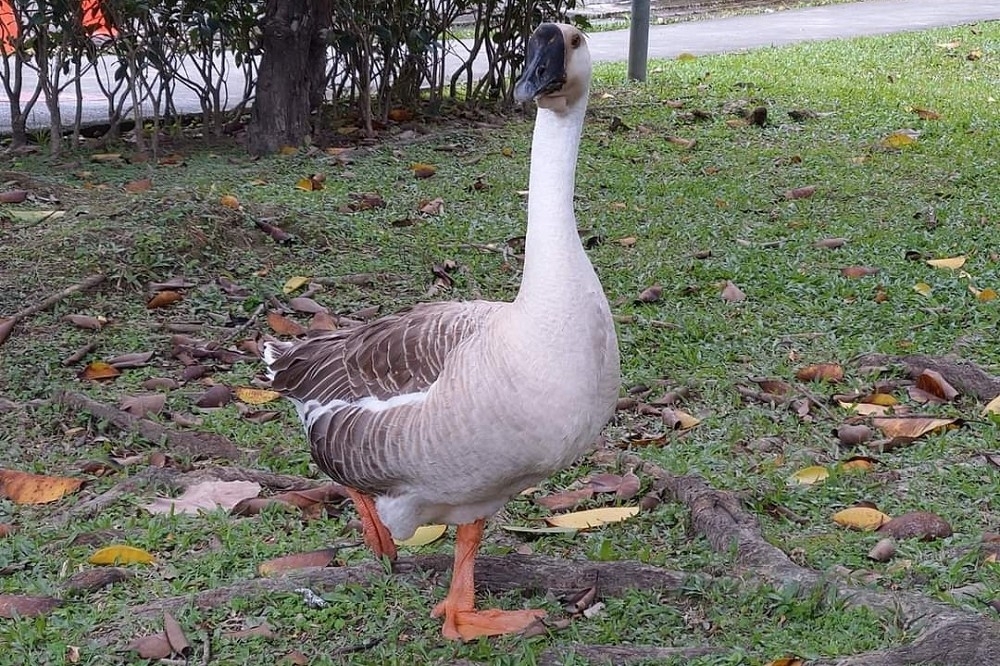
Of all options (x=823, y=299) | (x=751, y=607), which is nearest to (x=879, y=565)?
(x=751, y=607)

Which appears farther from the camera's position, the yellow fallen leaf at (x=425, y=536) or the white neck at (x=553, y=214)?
the yellow fallen leaf at (x=425, y=536)

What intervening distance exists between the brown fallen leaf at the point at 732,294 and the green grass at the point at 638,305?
65mm

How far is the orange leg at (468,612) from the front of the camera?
3.30 meters

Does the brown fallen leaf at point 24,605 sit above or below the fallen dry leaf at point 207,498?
below

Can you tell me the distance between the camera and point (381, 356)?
11.3 ft

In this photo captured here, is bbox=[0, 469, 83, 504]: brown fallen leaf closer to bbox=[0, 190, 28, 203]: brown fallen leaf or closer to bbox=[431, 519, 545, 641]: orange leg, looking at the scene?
bbox=[431, 519, 545, 641]: orange leg

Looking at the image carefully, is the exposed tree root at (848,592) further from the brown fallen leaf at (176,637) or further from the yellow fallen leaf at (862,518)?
the brown fallen leaf at (176,637)

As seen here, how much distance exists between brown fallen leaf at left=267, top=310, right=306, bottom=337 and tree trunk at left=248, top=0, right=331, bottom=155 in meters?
3.11

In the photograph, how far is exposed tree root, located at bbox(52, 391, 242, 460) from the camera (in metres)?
4.46

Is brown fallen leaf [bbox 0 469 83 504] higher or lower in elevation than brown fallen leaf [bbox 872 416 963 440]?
lower

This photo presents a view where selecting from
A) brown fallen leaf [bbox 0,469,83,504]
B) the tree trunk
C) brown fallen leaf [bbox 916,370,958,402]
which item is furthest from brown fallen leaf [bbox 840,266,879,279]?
the tree trunk

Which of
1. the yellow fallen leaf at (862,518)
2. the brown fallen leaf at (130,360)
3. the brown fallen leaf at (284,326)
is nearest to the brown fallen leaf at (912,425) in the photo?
the yellow fallen leaf at (862,518)

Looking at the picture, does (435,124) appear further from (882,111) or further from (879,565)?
(879,565)

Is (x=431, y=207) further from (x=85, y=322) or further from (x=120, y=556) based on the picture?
(x=120, y=556)
